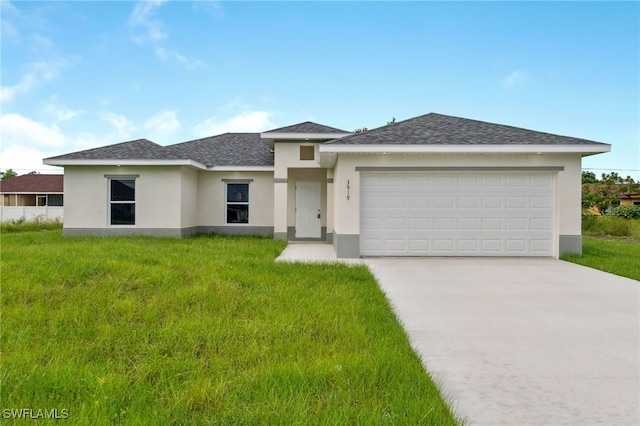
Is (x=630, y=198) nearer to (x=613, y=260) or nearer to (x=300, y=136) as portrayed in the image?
(x=613, y=260)

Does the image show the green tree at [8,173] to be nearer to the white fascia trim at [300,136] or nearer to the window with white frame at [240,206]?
the window with white frame at [240,206]

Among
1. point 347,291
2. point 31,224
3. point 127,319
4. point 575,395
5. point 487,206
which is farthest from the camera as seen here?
point 31,224

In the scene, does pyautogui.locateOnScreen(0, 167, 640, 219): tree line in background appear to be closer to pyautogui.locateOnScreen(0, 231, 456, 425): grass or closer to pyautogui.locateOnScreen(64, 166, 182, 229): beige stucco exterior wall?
pyautogui.locateOnScreen(64, 166, 182, 229): beige stucco exterior wall

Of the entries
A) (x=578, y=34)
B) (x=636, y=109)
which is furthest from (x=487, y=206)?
(x=636, y=109)

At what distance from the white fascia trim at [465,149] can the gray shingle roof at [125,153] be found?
7365mm

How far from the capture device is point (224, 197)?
16203 mm

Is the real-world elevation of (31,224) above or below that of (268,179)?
below

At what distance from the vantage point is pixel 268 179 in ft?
52.9

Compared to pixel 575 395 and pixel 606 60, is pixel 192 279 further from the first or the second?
pixel 606 60

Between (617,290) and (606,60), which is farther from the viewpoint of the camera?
(606,60)

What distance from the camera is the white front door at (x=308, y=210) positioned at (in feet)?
51.5

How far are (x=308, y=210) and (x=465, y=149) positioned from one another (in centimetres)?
751

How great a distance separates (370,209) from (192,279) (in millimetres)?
5705

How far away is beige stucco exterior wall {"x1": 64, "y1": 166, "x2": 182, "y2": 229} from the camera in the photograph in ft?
46.5
